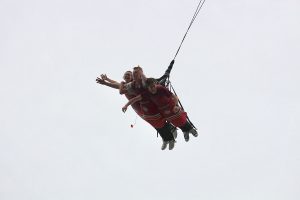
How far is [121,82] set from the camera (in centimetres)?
1353

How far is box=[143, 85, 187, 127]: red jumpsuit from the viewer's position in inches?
523

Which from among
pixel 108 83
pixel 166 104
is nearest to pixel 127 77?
pixel 108 83

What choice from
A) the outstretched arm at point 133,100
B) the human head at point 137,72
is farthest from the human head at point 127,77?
the outstretched arm at point 133,100

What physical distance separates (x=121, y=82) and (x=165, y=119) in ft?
4.82

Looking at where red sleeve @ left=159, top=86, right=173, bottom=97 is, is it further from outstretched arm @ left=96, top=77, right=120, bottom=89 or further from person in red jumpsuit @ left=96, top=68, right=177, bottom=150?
outstretched arm @ left=96, top=77, right=120, bottom=89

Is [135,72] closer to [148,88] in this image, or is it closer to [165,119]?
[148,88]

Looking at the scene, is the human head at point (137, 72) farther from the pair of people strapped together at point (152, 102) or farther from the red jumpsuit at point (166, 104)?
the red jumpsuit at point (166, 104)

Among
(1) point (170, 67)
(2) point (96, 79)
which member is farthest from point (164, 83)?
(2) point (96, 79)

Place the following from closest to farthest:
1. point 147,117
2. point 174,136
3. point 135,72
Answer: point 135,72, point 147,117, point 174,136

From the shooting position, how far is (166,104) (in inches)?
530

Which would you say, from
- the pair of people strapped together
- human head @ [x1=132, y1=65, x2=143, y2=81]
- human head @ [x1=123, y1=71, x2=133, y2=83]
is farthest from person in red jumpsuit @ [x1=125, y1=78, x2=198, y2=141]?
human head @ [x1=123, y1=71, x2=133, y2=83]

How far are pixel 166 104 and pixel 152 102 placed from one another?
333 mm

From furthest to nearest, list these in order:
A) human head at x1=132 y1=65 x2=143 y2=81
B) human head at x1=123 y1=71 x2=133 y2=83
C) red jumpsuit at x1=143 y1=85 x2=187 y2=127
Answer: human head at x1=123 y1=71 x2=133 y2=83 < red jumpsuit at x1=143 y1=85 x2=187 y2=127 < human head at x1=132 y1=65 x2=143 y2=81

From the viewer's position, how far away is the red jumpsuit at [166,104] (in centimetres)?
1328
